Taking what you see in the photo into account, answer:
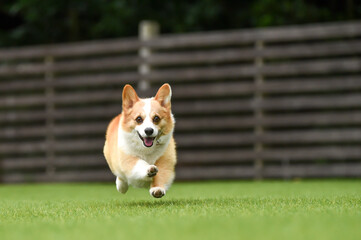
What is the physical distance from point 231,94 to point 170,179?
3.35 meters

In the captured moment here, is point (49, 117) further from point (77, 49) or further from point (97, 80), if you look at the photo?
point (77, 49)

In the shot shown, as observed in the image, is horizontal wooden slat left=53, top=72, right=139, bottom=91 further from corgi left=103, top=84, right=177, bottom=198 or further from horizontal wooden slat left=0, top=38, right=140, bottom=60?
corgi left=103, top=84, right=177, bottom=198

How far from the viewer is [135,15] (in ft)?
28.8

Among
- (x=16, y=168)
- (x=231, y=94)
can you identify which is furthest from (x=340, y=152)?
(x=16, y=168)

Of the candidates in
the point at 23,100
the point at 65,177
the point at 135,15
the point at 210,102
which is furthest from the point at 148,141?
the point at 135,15

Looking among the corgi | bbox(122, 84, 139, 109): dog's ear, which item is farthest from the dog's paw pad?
bbox(122, 84, 139, 109): dog's ear

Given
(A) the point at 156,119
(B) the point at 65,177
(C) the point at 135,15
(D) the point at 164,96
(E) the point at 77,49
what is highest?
(C) the point at 135,15

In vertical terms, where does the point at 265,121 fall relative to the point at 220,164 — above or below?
above

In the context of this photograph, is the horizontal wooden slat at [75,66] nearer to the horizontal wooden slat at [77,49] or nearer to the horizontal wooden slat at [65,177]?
the horizontal wooden slat at [77,49]

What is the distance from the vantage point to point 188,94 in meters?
6.99

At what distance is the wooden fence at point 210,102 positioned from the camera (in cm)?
654

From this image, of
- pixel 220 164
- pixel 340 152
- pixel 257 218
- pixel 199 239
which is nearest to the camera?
pixel 199 239

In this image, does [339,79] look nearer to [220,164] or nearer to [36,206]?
[220,164]

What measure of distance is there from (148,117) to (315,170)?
3415 mm
